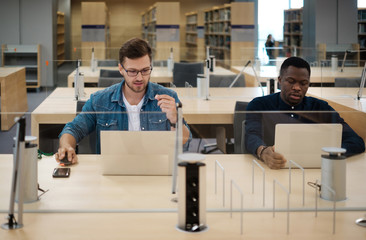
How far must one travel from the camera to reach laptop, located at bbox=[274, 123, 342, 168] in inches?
75.5

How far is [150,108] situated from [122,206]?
0.98 metres

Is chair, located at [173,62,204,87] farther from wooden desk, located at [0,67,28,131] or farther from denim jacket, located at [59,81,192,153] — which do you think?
denim jacket, located at [59,81,192,153]

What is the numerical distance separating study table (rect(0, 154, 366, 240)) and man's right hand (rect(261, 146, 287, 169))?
26 millimetres

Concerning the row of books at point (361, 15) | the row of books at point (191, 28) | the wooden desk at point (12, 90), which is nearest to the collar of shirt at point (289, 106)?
the wooden desk at point (12, 90)

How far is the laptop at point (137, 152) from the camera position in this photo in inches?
71.2

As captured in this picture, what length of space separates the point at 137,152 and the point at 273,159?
1.71 feet

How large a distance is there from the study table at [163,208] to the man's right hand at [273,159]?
0.08ft

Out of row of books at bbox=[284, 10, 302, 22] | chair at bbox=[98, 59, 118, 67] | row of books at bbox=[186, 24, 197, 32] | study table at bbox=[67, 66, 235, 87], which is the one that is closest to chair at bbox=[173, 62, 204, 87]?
study table at bbox=[67, 66, 235, 87]

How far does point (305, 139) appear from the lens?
1.93m

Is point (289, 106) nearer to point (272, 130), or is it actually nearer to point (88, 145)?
point (272, 130)

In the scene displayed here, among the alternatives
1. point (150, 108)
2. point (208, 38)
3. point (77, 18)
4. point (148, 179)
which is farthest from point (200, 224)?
point (77, 18)

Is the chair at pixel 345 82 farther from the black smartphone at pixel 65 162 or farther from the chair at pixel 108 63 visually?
the black smartphone at pixel 65 162

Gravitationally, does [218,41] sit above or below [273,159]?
above

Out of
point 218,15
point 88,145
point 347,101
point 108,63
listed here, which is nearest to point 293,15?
point 218,15
